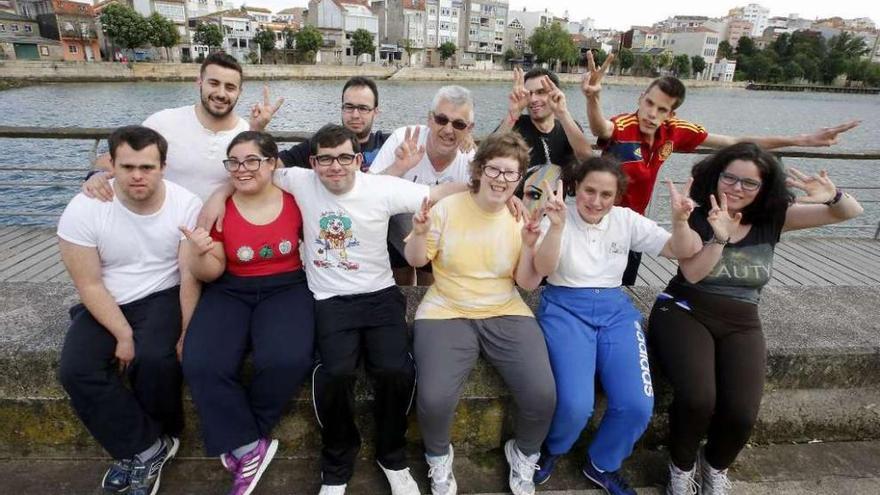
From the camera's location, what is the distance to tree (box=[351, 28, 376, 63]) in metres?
70.6

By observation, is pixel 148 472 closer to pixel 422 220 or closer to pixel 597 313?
pixel 422 220

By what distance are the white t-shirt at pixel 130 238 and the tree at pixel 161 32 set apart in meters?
62.4

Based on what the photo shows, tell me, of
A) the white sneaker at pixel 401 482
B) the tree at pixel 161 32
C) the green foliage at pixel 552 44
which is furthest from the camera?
the green foliage at pixel 552 44

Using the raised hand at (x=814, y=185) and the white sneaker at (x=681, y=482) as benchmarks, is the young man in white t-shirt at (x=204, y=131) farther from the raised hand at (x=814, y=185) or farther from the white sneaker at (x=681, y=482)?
the raised hand at (x=814, y=185)

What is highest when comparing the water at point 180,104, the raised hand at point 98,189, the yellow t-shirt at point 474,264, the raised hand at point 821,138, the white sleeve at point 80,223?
the raised hand at point 821,138

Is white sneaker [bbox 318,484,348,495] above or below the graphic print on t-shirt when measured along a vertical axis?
below

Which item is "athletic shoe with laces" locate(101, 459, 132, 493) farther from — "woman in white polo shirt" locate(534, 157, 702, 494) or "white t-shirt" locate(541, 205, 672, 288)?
"white t-shirt" locate(541, 205, 672, 288)

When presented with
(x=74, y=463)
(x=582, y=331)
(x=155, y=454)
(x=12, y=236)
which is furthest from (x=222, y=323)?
(x=12, y=236)

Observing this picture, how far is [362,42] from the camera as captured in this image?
70875mm

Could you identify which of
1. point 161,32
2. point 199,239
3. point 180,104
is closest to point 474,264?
point 199,239

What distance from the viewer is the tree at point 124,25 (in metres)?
51.0

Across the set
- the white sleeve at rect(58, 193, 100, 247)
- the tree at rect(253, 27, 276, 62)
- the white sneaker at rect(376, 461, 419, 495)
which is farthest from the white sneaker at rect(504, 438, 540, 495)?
the tree at rect(253, 27, 276, 62)

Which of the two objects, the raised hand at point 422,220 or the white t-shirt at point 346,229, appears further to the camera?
the white t-shirt at point 346,229

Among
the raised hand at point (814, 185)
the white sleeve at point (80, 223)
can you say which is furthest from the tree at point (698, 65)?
the white sleeve at point (80, 223)
